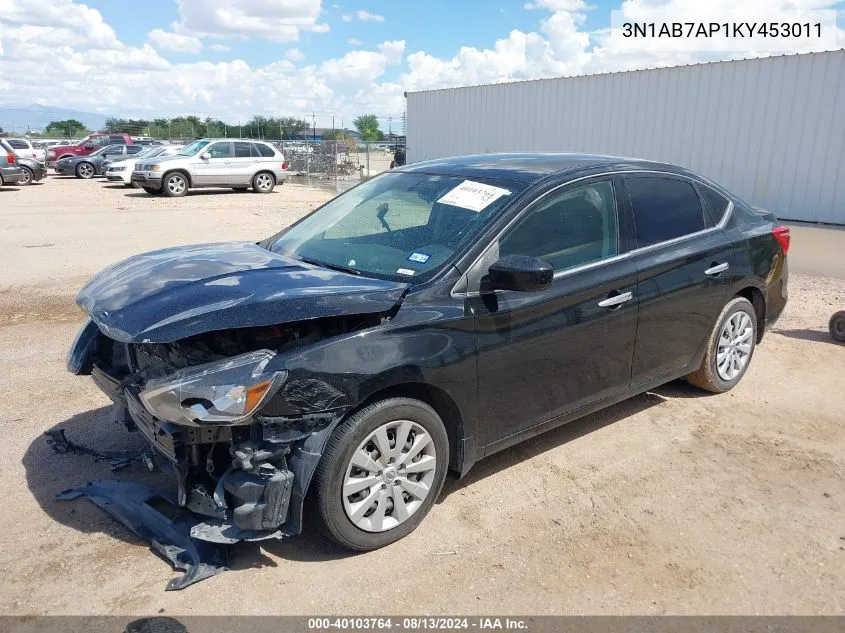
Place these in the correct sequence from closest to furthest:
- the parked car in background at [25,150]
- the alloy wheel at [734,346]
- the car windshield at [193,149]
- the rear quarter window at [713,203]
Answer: the rear quarter window at [713,203] < the alloy wheel at [734,346] < the car windshield at [193,149] < the parked car in background at [25,150]

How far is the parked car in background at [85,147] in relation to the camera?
31609mm

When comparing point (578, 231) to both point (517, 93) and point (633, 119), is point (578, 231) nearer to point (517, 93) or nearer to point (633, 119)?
point (633, 119)

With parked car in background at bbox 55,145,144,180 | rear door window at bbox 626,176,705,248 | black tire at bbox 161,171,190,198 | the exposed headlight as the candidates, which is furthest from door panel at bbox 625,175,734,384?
parked car in background at bbox 55,145,144,180

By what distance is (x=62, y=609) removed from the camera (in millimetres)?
2887

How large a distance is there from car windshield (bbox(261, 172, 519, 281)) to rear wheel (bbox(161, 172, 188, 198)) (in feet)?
→ 58.9

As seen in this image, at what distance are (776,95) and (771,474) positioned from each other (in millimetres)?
14481

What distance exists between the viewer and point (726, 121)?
16.9m

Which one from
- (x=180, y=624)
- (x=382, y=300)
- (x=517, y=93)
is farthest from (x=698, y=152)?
(x=180, y=624)

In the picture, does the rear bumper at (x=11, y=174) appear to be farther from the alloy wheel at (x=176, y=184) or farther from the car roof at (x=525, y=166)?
the car roof at (x=525, y=166)

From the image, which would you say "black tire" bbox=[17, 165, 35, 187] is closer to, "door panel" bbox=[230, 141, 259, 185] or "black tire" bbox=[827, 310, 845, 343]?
"door panel" bbox=[230, 141, 259, 185]

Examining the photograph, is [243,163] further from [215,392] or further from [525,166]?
[215,392]

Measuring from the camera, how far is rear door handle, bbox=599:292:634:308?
3990mm

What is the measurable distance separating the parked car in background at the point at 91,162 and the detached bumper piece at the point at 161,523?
28.4 metres

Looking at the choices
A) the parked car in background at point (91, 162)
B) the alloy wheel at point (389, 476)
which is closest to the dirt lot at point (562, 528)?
the alloy wheel at point (389, 476)
